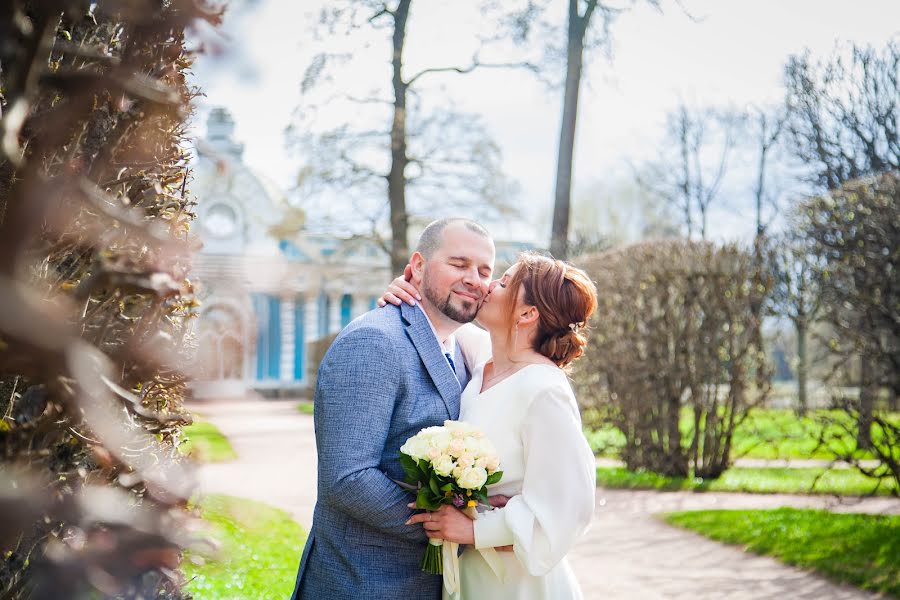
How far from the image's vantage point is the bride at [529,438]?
3.01 metres

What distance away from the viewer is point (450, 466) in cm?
285

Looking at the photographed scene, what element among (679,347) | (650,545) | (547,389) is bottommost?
(650,545)

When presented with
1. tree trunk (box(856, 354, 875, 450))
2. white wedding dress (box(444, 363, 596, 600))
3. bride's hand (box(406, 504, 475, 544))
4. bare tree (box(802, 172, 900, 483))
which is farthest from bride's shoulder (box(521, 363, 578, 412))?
tree trunk (box(856, 354, 875, 450))

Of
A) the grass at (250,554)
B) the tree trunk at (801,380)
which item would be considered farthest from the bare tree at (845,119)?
the grass at (250,554)

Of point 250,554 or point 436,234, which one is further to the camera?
point 250,554

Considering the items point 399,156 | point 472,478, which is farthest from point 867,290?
point 399,156

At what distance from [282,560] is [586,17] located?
47.0 feet

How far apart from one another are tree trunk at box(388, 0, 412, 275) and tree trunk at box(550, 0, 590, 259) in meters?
3.34

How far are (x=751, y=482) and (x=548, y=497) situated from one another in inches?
355

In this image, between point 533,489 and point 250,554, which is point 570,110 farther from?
point 533,489

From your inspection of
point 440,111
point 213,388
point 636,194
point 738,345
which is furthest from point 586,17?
point 636,194

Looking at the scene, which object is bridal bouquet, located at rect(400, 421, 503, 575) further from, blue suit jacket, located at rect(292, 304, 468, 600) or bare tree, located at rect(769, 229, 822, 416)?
bare tree, located at rect(769, 229, 822, 416)

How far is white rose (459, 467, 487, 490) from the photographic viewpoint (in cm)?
287

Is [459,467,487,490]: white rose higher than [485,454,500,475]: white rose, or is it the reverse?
[485,454,500,475]: white rose
